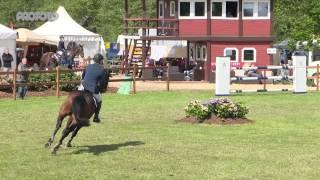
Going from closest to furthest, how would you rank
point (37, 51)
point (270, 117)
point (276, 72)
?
point (270, 117), point (276, 72), point (37, 51)

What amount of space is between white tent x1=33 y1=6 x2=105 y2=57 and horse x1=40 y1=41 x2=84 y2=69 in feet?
1.86

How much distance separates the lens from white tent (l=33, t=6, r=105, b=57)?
1842 inches

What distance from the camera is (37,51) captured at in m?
48.5

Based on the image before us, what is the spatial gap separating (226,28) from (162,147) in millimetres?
30477

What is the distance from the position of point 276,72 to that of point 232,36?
3.55m

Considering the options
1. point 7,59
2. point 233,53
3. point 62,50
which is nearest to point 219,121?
point 7,59

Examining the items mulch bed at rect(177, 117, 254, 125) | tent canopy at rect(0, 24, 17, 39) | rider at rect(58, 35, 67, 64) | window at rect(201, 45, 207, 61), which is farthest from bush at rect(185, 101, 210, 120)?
window at rect(201, 45, 207, 61)

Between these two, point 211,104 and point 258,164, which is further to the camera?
point 211,104

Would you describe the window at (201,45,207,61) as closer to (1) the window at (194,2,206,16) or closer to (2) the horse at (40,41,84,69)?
(1) the window at (194,2,206,16)

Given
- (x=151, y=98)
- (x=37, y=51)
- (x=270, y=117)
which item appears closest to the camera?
(x=270, y=117)

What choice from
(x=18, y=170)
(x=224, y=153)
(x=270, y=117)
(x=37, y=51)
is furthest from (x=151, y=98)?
(x=37, y=51)

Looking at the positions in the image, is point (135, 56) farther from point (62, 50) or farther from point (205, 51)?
point (62, 50)

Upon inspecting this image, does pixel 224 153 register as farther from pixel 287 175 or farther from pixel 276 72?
pixel 276 72

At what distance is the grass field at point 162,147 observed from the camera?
38.4 feet
